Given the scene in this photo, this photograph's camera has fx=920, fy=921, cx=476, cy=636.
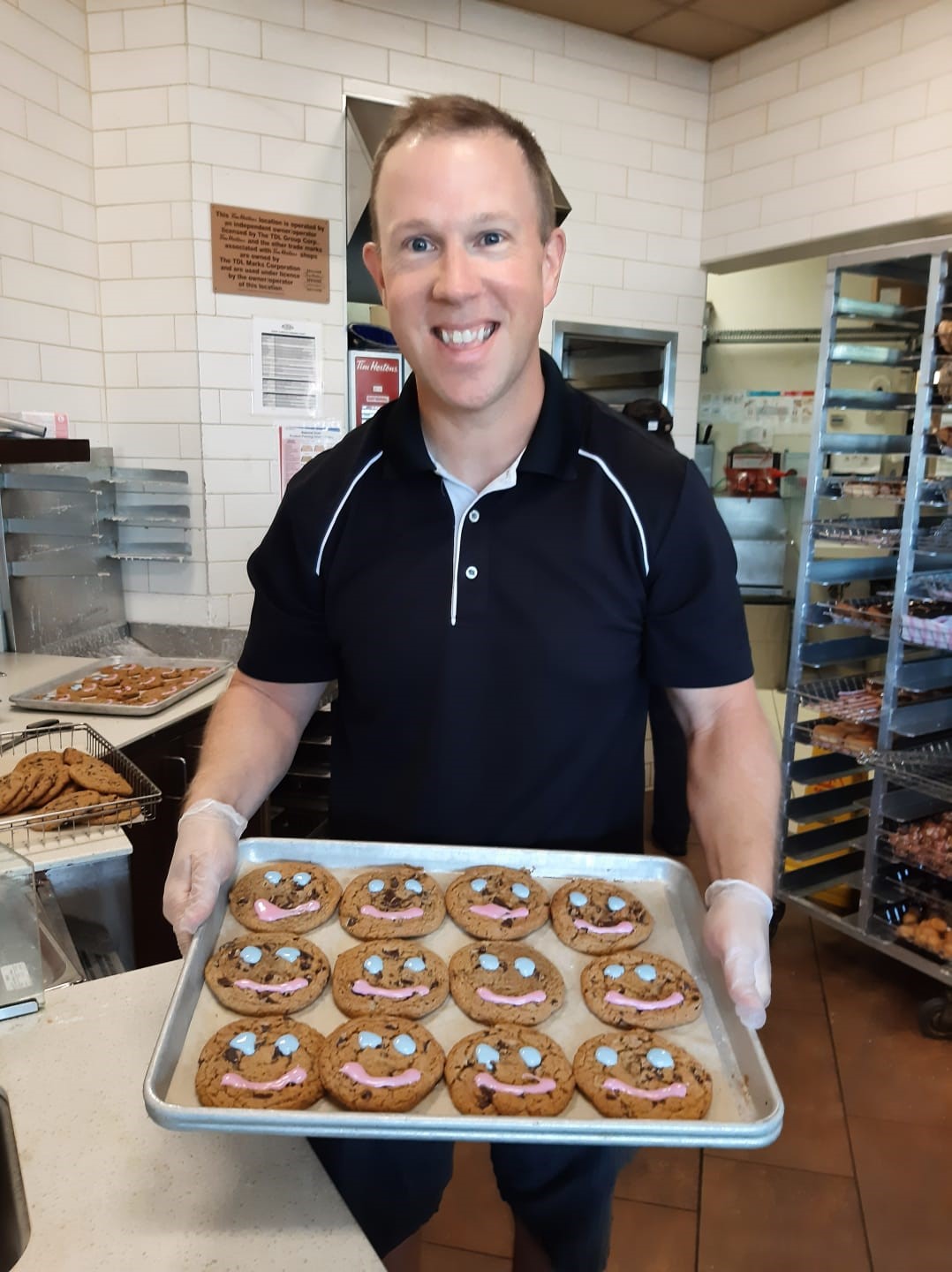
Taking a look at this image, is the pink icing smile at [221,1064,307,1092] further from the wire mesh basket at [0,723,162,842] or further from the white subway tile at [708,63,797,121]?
the white subway tile at [708,63,797,121]

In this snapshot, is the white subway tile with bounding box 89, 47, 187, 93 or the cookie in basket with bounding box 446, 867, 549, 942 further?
the white subway tile with bounding box 89, 47, 187, 93

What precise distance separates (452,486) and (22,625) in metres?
2.26

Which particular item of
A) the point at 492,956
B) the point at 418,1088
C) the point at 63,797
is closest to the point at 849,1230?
the point at 492,956

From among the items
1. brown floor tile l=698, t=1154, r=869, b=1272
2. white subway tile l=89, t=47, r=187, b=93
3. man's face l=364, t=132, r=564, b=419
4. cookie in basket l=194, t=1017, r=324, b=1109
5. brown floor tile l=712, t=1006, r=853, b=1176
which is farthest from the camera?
white subway tile l=89, t=47, r=187, b=93

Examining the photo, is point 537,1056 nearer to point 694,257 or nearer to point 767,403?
point 694,257

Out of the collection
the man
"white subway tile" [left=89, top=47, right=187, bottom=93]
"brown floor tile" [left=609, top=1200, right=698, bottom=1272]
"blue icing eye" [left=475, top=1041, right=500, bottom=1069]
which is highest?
"white subway tile" [left=89, top=47, right=187, bottom=93]

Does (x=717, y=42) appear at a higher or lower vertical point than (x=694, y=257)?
higher

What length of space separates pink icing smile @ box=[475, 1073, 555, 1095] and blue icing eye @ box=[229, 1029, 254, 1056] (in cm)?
24

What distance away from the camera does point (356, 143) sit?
10.4 feet

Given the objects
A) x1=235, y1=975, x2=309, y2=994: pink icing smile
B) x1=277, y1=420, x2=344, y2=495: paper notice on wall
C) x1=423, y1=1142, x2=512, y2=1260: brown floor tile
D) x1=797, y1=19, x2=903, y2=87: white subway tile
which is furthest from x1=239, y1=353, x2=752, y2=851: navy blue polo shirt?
x1=797, y1=19, x2=903, y2=87: white subway tile

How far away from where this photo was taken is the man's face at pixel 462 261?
1184 mm

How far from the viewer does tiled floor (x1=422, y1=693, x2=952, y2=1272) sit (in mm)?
1963

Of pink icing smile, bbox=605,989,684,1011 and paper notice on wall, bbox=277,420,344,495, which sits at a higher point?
paper notice on wall, bbox=277,420,344,495

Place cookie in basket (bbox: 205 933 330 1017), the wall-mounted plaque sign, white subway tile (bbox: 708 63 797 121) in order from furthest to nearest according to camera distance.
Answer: white subway tile (bbox: 708 63 797 121)
the wall-mounted plaque sign
cookie in basket (bbox: 205 933 330 1017)
